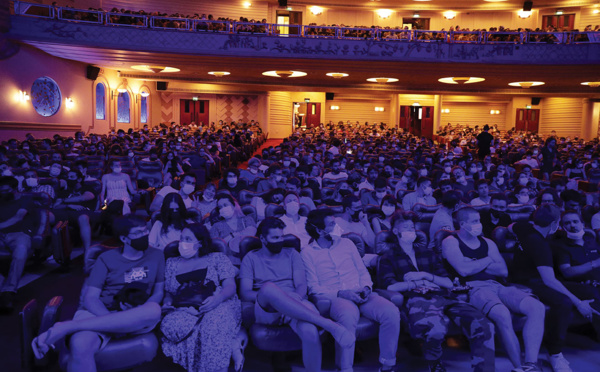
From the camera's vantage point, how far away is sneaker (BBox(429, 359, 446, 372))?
321cm

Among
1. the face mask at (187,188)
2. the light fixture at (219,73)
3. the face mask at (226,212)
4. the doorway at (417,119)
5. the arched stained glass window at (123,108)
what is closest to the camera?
the face mask at (226,212)

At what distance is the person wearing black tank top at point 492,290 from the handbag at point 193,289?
71.1 inches

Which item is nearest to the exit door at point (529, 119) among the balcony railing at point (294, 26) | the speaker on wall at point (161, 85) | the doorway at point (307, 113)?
the balcony railing at point (294, 26)

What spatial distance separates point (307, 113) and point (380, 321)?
2485 cm

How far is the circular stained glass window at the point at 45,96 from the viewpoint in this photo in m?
15.4

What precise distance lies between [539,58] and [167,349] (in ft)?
53.8

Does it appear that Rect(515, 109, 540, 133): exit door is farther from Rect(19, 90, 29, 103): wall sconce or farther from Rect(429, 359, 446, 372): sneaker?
Rect(429, 359, 446, 372): sneaker

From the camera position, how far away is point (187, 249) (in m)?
3.34

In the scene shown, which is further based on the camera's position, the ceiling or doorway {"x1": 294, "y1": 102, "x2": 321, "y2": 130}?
doorway {"x1": 294, "y1": 102, "x2": 321, "y2": 130}

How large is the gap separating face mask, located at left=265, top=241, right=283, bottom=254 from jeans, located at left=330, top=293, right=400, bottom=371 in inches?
22.6

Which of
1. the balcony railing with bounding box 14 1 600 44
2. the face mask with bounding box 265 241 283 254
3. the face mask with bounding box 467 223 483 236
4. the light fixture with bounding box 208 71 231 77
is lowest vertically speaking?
the face mask with bounding box 265 241 283 254

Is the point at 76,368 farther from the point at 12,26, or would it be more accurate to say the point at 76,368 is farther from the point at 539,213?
the point at 12,26

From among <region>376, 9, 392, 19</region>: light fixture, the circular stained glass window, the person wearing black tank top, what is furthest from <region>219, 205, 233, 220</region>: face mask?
<region>376, 9, 392, 19</region>: light fixture

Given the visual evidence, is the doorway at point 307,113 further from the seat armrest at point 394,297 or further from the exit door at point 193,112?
the seat armrest at point 394,297
